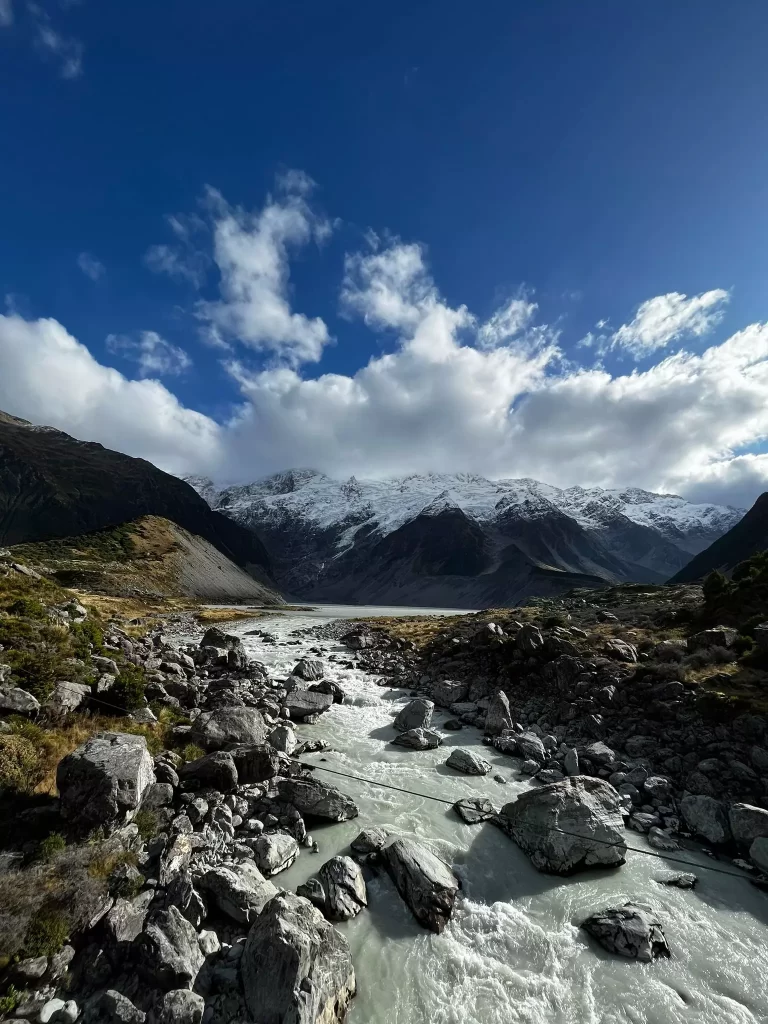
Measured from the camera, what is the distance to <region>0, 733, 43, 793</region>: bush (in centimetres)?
1048

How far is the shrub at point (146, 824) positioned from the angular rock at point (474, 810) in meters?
8.59

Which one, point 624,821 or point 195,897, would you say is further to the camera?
point 624,821

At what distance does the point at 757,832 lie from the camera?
12203 mm

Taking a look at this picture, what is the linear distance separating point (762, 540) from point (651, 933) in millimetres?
185183

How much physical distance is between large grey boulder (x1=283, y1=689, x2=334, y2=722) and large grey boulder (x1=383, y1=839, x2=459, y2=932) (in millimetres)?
11542

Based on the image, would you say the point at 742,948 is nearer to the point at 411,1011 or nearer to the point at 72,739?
the point at 411,1011

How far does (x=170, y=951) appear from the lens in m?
7.53

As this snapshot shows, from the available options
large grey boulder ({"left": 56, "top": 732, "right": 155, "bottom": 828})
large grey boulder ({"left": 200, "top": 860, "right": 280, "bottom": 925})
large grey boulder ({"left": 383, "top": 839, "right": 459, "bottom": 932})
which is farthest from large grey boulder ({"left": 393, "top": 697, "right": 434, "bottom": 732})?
large grey boulder ({"left": 56, "top": 732, "right": 155, "bottom": 828})

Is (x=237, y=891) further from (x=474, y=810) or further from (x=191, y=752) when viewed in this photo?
(x=474, y=810)

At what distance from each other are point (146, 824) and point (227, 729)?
5.60 metres

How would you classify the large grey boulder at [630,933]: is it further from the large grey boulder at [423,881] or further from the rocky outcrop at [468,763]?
the rocky outcrop at [468,763]

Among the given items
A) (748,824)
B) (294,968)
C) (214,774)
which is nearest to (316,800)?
(214,774)

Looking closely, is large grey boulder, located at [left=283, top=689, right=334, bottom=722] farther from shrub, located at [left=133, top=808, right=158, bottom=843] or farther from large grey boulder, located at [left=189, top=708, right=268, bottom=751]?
shrub, located at [left=133, top=808, right=158, bottom=843]

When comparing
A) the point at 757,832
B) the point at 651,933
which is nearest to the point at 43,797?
the point at 651,933
